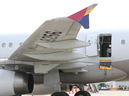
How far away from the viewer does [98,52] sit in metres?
8.45

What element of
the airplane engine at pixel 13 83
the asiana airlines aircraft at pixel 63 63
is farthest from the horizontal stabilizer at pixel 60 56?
the airplane engine at pixel 13 83

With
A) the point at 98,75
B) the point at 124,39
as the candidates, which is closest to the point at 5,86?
the point at 98,75

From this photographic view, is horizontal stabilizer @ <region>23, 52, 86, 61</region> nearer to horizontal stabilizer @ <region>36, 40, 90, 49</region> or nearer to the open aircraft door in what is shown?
horizontal stabilizer @ <region>36, 40, 90, 49</region>

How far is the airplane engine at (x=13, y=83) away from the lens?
777 cm

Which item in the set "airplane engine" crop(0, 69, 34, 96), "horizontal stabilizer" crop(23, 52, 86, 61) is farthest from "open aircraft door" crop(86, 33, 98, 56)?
"airplane engine" crop(0, 69, 34, 96)

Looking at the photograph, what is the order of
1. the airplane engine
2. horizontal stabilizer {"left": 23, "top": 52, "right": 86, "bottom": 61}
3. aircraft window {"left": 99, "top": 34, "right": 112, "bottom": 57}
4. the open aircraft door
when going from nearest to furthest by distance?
horizontal stabilizer {"left": 23, "top": 52, "right": 86, "bottom": 61}, the airplane engine, the open aircraft door, aircraft window {"left": 99, "top": 34, "right": 112, "bottom": 57}

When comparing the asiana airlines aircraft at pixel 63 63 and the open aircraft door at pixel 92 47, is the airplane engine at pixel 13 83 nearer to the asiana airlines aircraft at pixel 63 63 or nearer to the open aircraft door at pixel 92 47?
the asiana airlines aircraft at pixel 63 63

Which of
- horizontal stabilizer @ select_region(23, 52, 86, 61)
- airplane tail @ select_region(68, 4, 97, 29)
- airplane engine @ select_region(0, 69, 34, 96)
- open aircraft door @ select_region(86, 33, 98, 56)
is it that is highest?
airplane tail @ select_region(68, 4, 97, 29)

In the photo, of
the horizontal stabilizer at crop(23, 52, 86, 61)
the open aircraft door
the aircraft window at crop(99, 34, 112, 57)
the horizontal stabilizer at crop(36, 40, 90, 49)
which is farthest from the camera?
the aircraft window at crop(99, 34, 112, 57)

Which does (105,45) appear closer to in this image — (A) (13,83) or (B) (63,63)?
(B) (63,63)

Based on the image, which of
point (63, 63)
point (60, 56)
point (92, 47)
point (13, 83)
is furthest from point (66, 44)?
point (13, 83)

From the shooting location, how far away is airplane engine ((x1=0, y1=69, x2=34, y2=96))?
7.77 meters

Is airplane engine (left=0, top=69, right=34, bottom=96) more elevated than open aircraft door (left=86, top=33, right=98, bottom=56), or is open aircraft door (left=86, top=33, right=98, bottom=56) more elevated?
open aircraft door (left=86, top=33, right=98, bottom=56)

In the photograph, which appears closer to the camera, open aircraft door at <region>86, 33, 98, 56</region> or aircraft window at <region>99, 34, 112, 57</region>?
open aircraft door at <region>86, 33, 98, 56</region>
